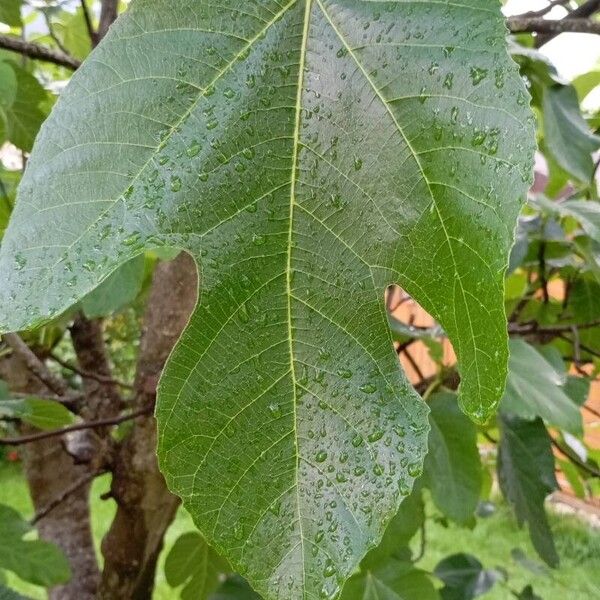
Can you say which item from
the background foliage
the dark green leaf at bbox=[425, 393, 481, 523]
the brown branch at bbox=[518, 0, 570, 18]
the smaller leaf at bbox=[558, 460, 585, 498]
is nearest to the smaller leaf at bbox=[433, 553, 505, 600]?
the background foliage

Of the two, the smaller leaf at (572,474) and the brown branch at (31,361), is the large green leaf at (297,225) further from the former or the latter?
the smaller leaf at (572,474)

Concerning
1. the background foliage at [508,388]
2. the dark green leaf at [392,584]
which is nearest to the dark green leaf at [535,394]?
the background foliage at [508,388]

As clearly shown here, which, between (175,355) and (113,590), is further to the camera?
(113,590)

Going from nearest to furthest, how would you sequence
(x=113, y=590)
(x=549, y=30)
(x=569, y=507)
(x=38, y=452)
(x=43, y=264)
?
(x=43, y=264)
(x=549, y=30)
(x=113, y=590)
(x=38, y=452)
(x=569, y=507)

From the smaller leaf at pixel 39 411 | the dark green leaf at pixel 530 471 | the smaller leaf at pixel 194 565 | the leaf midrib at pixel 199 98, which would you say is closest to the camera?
the leaf midrib at pixel 199 98

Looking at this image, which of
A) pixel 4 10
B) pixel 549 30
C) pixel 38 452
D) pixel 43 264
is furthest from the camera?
pixel 38 452

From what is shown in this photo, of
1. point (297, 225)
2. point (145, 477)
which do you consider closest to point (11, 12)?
point (145, 477)

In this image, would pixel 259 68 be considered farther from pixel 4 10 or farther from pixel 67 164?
pixel 4 10

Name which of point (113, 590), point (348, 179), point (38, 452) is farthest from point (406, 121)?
point (38, 452)
